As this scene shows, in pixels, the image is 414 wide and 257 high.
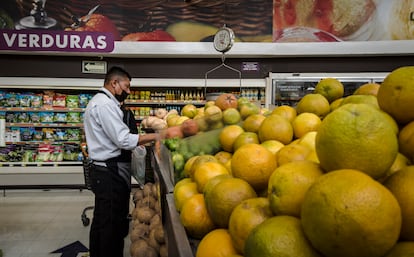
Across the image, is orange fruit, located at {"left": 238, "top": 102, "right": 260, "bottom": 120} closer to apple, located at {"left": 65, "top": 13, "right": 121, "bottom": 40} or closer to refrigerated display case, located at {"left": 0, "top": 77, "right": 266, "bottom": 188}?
refrigerated display case, located at {"left": 0, "top": 77, "right": 266, "bottom": 188}

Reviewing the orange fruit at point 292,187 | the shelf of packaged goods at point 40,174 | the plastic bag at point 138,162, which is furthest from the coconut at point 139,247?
the shelf of packaged goods at point 40,174

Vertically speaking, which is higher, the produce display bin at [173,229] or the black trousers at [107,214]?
the produce display bin at [173,229]

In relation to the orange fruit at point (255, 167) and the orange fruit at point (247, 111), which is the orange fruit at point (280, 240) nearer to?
the orange fruit at point (255, 167)

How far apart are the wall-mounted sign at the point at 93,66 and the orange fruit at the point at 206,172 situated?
486cm

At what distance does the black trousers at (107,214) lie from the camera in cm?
272

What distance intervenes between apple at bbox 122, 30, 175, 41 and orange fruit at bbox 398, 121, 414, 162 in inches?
194

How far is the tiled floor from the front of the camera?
3.36 meters

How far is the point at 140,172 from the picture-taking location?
3109mm

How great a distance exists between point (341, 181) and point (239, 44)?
485cm

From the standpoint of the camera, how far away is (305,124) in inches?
49.1

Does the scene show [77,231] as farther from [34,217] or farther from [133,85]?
[133,85]

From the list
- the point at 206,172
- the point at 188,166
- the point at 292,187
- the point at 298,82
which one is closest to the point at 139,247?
the point at 188,166

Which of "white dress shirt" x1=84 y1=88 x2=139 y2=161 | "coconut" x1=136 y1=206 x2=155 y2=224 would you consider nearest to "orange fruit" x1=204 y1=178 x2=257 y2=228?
"coconut" x1=136 y1=206 x2=155 y2=224

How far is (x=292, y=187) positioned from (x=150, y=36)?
504 cm
